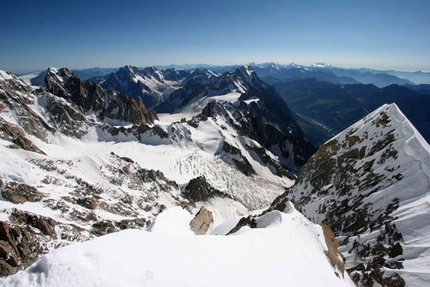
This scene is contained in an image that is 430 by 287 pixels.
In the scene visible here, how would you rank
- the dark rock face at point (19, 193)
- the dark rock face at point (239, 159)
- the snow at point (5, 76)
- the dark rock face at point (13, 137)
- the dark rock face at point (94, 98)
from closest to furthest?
the dark rock face at point (19, 193), the dark rock face at point (13, 137), the snow at point (5, 76), the dark rock face at point (239, 159), the dark rock face at point (94, 98)

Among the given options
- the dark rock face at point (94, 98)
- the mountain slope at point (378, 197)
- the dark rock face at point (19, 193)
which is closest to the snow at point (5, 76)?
the dark rock face at point (94, 98)

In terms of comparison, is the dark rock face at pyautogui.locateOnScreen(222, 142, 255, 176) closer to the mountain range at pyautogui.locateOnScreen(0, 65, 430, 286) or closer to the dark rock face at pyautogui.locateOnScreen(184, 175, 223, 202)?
the mountain range at pyautogui.locateOnScreen(0, 65, 430, 286)

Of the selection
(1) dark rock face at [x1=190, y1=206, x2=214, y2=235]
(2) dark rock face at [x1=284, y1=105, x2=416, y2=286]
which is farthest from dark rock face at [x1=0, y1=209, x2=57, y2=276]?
(2) dark rock face at [x1=284, y1=105, x2=416, y2=286]

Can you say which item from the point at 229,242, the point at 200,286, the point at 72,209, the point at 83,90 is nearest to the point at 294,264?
the point at 229,242

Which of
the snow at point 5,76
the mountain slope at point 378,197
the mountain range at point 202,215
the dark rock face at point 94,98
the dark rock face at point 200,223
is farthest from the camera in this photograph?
the dark rock face at point 94,98

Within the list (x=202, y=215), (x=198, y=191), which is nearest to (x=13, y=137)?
(x=202, y=215)

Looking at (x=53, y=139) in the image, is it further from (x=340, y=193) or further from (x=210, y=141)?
(x=340, y=193)

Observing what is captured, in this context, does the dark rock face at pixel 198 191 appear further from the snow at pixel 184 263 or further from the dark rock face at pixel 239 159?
the snow at pixel 184 263
